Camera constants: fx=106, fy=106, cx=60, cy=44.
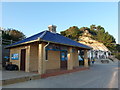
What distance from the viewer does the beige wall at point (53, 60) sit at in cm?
1044

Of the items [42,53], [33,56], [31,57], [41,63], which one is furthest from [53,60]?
[41,63]

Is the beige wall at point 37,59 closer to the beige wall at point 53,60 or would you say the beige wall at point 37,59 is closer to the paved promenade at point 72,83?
the beige wall at point 53,60

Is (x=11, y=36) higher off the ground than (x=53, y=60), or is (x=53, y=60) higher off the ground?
(x=11, y=36)

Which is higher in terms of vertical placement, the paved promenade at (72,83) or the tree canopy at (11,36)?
the tree canopy at (11,36)

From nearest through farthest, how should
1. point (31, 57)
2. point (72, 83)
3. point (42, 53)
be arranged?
point (72, 83), point (42, 53), point (31, 57)

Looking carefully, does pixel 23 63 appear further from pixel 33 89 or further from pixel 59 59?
pixel 33 89

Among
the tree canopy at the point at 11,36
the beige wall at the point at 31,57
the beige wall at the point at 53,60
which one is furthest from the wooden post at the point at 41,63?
the tree canopy at the point at 11,36

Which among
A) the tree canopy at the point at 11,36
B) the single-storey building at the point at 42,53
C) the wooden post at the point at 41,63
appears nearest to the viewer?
the wooden post at the point at 41,63

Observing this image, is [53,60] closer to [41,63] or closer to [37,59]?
[37,59]

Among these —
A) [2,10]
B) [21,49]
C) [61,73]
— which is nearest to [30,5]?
[2,10]

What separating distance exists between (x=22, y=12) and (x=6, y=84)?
1076 centimetres

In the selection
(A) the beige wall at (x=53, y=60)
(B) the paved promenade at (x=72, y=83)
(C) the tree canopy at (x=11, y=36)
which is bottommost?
(B) the paved promenade at (x=72, y=83)

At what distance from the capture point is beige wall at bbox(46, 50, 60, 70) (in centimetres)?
1044

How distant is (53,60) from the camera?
430 inches
